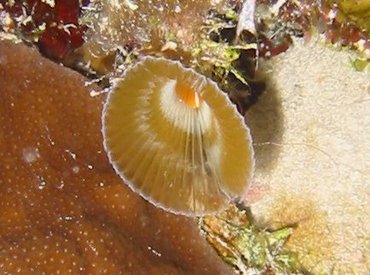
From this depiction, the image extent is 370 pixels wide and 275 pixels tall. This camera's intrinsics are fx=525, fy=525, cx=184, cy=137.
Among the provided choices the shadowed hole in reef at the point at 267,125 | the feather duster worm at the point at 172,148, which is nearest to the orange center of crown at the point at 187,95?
the feather duster worm at the point at 172,148

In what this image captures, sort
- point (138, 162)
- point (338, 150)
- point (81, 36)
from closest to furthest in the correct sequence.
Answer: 1. point (138, 162)
2. point (81, 36)
3. point (338, 150)

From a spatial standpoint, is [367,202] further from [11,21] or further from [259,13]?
[11,21]

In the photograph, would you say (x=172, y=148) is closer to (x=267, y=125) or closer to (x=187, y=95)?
(x=187, y=95)

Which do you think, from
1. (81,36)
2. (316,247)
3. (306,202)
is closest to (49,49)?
(81,36)

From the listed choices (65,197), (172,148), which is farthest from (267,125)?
(65,197)

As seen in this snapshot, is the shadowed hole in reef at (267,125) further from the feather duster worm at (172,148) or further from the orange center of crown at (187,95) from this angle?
the orange center of crown at (187,95)

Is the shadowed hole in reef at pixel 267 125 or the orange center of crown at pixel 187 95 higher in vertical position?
the orange center of crown at pixel 187 95
